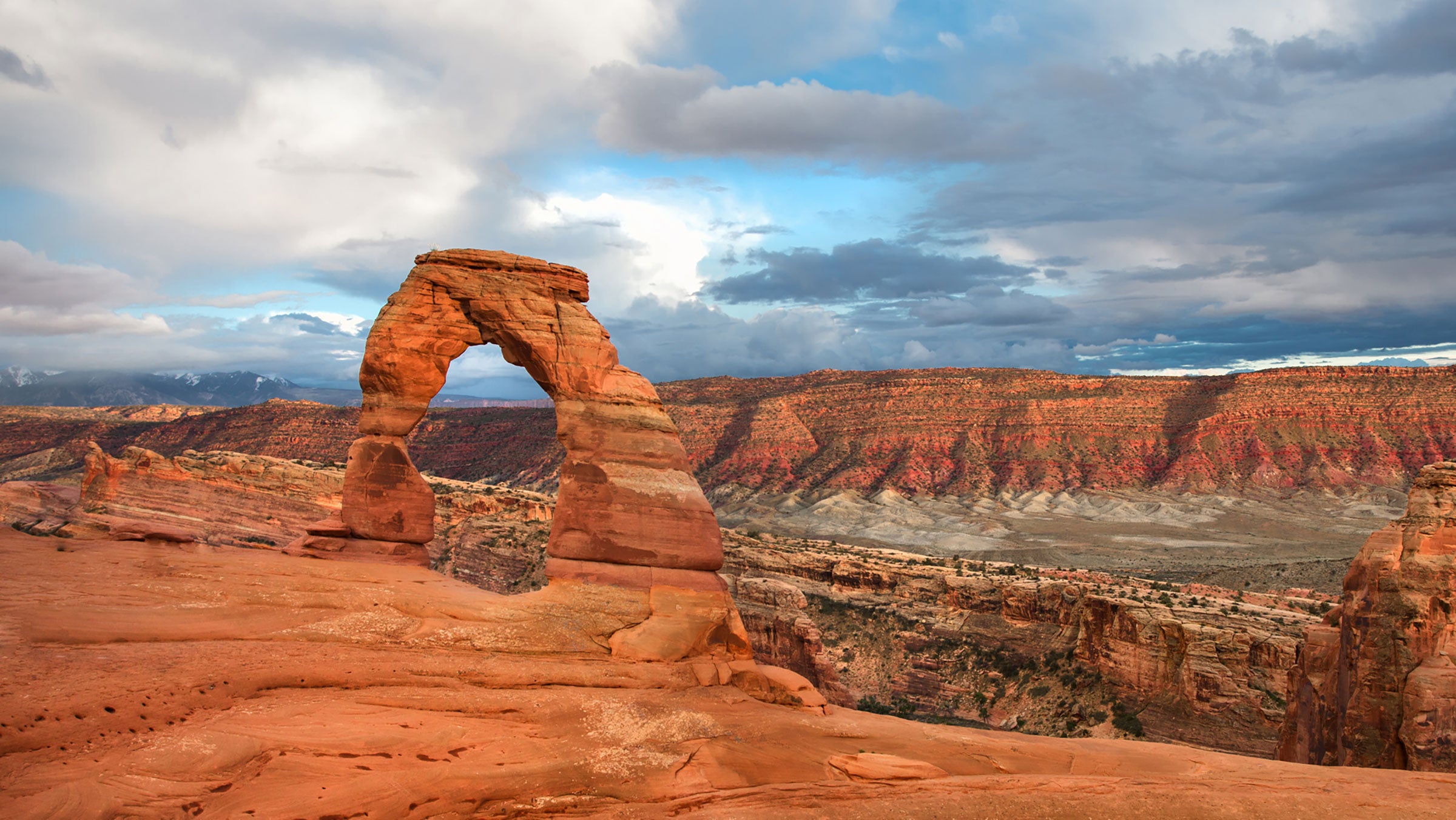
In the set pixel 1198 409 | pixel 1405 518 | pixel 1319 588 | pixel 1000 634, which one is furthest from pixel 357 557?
pixel 1198 409

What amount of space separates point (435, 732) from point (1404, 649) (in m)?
17.8

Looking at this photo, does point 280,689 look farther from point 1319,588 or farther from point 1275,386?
point 1275,386

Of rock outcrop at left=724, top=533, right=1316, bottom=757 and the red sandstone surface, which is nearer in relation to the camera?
the red sandstone surface

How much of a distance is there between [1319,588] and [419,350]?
54384mm

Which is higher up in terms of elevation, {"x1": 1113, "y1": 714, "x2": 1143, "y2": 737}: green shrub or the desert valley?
the desert valley

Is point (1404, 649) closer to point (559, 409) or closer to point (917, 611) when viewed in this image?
point (559, 409)

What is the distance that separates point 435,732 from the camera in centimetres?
1180

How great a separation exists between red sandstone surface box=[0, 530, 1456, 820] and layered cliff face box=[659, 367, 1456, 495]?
100338 mm

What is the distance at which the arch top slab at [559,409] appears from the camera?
57.8 ft

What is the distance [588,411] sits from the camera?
18.4m

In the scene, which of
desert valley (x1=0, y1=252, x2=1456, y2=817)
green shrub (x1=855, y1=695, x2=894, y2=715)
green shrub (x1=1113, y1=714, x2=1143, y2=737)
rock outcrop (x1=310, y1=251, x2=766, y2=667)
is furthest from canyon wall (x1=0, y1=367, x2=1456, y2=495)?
rock outcrop (x1=310, y1=251, x2=766, y2=667)

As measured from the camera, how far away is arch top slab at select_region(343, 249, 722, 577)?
17609 millimetres

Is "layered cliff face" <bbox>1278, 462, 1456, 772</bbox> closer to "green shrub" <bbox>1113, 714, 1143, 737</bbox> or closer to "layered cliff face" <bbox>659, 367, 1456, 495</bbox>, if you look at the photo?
"green shrub" <bbox>1113, 714, 1143, 737</bbox>

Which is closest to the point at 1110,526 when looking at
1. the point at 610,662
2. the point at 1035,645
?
the point at 1035,645
